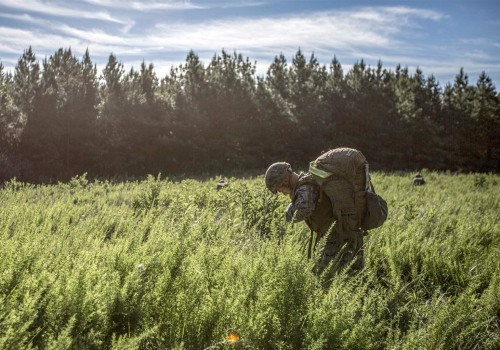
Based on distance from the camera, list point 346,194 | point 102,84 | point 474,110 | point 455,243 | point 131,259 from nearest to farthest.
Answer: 1. point 131,259
2. point 346,194
3. point 455,243
4. point 102,84
5. point 474,110

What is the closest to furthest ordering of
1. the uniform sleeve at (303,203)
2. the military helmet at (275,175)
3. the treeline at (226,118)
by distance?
the uniform sleeve at (303,203) < the military helmet at (275,175) < the treeline at (226,118)

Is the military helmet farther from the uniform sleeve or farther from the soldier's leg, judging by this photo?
the soldier's leg

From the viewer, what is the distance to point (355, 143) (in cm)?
3988

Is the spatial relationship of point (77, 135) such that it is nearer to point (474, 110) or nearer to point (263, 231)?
point (263, 231)

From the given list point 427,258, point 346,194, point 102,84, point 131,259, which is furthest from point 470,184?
point 102,84

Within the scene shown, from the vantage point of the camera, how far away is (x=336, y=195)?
470 centimetres

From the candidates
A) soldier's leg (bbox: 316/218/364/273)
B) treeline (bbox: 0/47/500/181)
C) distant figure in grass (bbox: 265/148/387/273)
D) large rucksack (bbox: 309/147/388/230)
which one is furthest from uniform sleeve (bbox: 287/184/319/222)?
treeline (bbox: 0/47/500/181)

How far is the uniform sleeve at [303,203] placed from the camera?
14.4ft

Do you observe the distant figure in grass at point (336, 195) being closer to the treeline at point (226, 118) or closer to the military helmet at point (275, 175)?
the military helmet at point (275, 175)

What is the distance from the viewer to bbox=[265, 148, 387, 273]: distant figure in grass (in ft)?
15.3

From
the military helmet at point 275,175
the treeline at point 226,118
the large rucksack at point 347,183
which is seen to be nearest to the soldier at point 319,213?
the military helmet at point 275,175

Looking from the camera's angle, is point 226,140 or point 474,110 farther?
point 474,110

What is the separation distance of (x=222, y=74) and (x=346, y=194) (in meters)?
34.0

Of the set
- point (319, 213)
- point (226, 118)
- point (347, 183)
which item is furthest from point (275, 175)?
point (226, 118)
